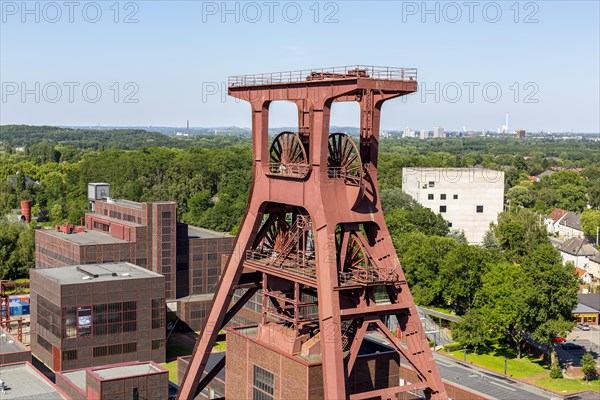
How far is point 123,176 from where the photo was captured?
457 ft

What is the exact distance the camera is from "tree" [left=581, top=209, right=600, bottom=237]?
116 metres

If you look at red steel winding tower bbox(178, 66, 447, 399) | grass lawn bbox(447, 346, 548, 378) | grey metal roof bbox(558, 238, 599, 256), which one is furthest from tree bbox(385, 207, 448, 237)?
red steel winding tower bbox(178, 66, 447, 399)

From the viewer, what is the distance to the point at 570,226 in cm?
12744

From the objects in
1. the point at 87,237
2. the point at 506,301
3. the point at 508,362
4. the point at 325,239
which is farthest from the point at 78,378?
the point at 506,301

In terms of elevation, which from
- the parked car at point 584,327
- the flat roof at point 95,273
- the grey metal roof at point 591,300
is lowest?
the parked car at point 584,327

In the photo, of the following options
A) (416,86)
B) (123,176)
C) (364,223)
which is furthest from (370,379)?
(123,176)

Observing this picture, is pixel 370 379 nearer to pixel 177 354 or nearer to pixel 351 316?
pixel 351 316

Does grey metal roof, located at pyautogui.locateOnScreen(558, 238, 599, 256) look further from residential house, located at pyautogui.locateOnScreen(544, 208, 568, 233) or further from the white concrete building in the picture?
residential house, located at pyautogui.locateOnScreen(544, 208, 568, 233)

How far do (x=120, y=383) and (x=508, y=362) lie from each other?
108 feet

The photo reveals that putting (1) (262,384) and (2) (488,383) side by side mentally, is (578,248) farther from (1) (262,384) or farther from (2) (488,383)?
(1) (262,384)

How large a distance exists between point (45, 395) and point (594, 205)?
124 meters

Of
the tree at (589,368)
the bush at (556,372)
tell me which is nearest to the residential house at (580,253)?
the tree at (589,368)

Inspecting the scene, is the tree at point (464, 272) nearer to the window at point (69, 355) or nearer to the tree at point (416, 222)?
the tree at point (416, 222)

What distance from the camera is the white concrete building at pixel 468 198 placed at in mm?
108688
